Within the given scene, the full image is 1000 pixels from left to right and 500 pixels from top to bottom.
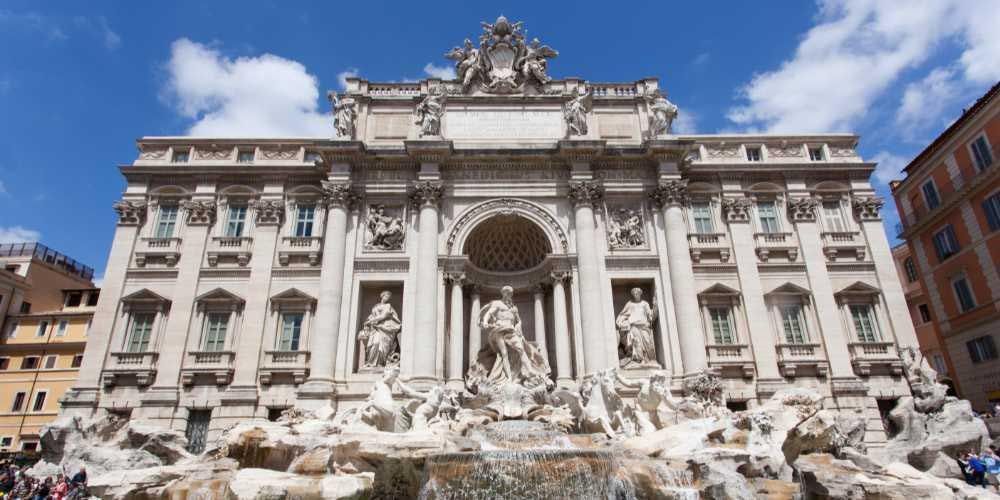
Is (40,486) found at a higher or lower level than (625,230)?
lower

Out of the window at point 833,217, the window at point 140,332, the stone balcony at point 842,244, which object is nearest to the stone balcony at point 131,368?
the window at point 140,332

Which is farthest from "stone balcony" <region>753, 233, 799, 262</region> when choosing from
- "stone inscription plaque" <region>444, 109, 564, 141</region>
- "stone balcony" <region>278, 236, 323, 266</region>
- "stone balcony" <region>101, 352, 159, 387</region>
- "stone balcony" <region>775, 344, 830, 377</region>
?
"stone balcony" <region>101, 352, 159, 387</region>

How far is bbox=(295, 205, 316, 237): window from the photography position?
23.0 m

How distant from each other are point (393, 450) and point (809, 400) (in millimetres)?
12290

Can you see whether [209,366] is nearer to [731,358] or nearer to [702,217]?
[731,358]

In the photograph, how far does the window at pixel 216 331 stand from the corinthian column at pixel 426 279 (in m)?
7.71

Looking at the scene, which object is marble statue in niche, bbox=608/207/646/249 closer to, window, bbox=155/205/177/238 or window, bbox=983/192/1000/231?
window, bbox=983/192/1000/231

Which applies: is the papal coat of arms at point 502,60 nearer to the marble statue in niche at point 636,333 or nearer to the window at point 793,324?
the marble statue in niche at point 636,333

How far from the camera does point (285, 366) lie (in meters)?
20.3

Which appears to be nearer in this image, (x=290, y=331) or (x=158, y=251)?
(x=290, y=331)

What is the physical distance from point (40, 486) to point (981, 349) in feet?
120

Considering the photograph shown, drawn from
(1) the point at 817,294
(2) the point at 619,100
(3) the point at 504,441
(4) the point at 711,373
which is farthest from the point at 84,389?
(1) the point at 817,294

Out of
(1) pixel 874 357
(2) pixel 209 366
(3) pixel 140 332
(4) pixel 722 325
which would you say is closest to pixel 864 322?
(1) pixel 874 357

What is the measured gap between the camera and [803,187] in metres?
24.1
